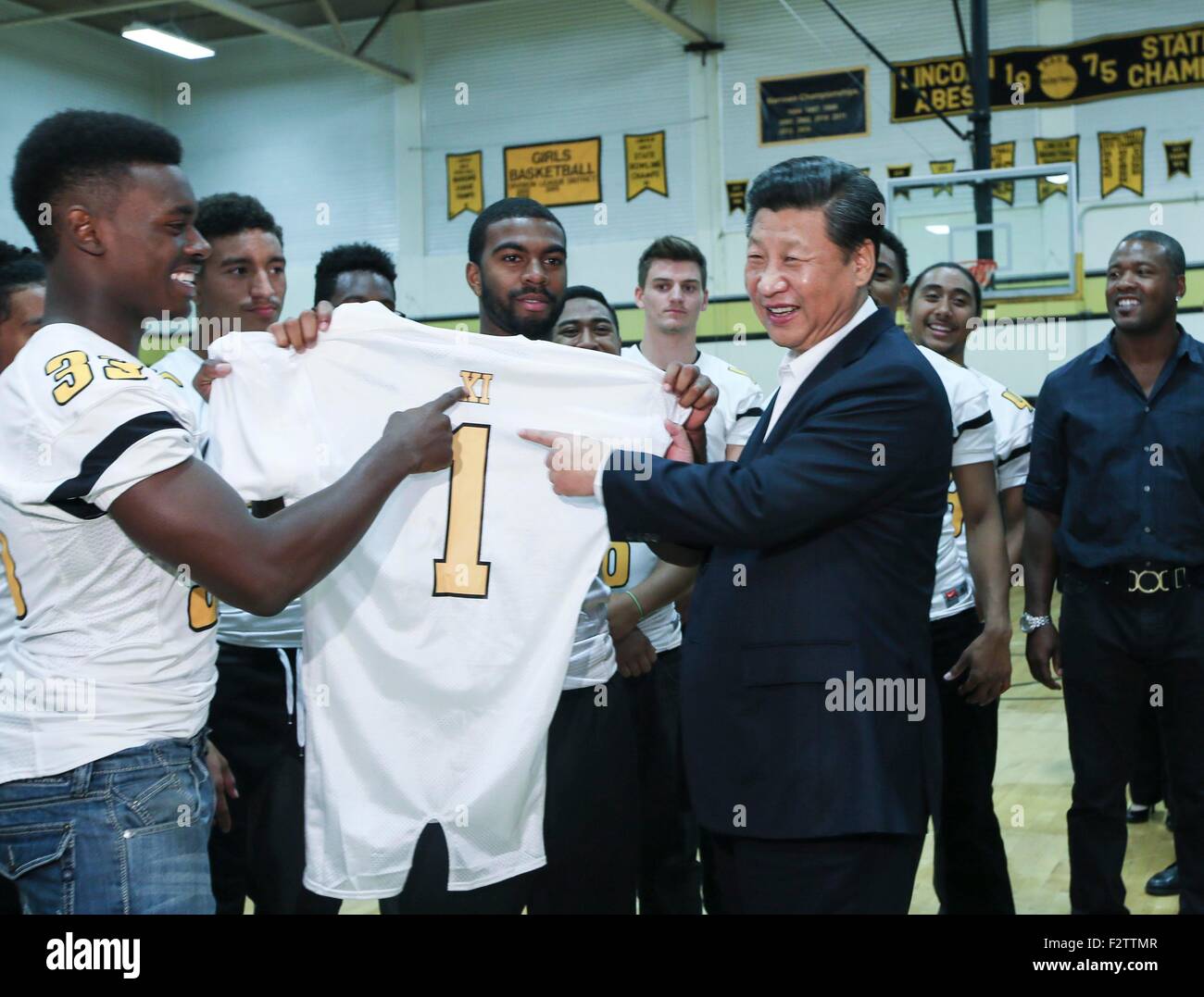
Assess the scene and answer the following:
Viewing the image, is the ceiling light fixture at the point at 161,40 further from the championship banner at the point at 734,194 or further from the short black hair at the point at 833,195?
the short black hair at the point at 833,195

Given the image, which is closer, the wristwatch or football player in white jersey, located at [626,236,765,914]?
football player in white jersey, located at [626,236,765,914]

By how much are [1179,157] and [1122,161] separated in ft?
1.66

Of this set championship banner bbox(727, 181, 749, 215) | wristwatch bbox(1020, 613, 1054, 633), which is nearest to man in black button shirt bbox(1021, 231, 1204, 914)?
wristwatch bbox(1020, 613, 1054, 633)

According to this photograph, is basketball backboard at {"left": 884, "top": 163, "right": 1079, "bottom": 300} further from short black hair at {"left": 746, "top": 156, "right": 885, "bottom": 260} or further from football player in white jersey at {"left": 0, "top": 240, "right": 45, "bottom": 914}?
football player in white jersey at {"left": 0, "top": 240, "right": 45, "bottom": 914}

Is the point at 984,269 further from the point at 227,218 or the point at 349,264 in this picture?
the point at 227,218

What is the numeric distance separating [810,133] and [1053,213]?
314cm

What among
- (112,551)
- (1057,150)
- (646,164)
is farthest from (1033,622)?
(646,164)

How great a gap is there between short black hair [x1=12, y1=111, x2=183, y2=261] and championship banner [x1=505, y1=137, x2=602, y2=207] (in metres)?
12.3

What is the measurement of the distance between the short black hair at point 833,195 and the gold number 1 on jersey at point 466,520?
683 millimetres

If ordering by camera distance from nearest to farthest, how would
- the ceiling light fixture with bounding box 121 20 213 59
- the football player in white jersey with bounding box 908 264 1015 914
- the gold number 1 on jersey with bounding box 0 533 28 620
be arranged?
the gold number 1 on jersey with bounding box 0 533 28 620 < the football player in white jersey with bounding box 908 264 1015 914 < the ceiling light fixture with bounding box 121 20 213 59

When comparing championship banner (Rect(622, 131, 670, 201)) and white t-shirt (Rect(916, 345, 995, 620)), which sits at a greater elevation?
championship banner (Rect(622, 131, 670, 201))

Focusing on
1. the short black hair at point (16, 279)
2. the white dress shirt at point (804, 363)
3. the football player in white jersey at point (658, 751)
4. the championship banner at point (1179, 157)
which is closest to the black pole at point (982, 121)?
the championship banner at point (1179, 157)

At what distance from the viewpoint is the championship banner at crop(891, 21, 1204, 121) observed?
11.6m
